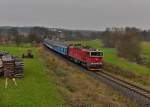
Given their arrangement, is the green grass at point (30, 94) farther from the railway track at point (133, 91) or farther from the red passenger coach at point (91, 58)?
the red passenger coach at point (91, 58)

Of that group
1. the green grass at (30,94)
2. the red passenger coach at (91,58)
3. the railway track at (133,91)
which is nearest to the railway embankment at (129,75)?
the red passenger coach at (91,58)

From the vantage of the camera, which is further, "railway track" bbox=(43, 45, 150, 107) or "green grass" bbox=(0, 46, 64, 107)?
"railway track" bbox=(43, 45, 150, 107)

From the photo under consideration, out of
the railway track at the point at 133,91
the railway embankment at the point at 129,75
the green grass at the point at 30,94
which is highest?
the green grass at the point at 30,94

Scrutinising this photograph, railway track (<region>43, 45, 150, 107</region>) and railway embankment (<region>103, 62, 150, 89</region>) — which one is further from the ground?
railway track (<region>43, 45, 150, 107</region>)

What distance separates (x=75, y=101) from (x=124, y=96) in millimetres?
8735

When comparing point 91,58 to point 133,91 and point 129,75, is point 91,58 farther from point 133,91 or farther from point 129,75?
point 133,91

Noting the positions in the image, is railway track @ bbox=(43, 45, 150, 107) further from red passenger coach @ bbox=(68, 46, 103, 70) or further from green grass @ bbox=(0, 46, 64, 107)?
red passenger coach @ bbox=(68, 46, 103, 70)

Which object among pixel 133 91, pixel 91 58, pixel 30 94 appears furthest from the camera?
pixel 91 58

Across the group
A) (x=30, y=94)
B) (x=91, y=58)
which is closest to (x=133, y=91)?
(x=30, y=94)

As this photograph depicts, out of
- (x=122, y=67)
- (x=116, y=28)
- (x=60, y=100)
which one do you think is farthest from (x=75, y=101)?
(x=116, y=28)

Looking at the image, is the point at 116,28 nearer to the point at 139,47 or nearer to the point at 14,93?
the point at 139,47

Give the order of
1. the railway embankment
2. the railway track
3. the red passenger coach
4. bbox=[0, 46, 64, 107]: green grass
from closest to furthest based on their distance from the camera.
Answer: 1. bbox=[0, 46, 64, 107]: green grass
2. the railway track
3. the railway embankment
4. the red passenger coach

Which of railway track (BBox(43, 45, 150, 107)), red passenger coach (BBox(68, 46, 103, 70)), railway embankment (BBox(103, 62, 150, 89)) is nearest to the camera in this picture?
railway track (BBox(43, 45, 150, 107))

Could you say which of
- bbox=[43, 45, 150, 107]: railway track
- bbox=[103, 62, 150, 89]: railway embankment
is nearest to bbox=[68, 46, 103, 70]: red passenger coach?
bbox=[103, 62, 150, 89]: railway embankment
